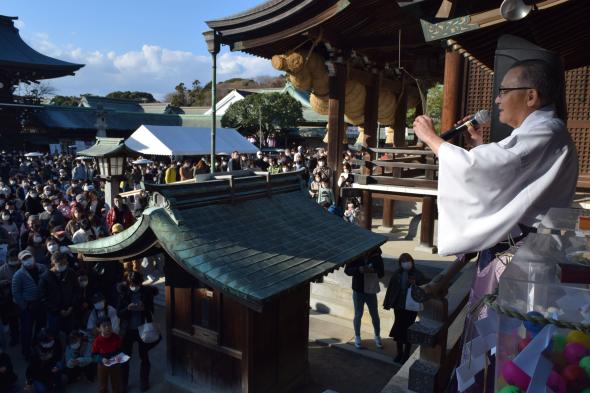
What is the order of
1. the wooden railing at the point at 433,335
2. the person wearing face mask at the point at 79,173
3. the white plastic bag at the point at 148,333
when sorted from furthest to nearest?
the person wearing face mask at the point at 79,173
the white plastic bag at the point at 148,333
the wooden railing at the point at 433,335

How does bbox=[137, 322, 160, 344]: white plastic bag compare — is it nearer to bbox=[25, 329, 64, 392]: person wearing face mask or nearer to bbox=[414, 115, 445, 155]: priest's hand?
bbox=[25, 329, 64, 392]: person wearing face mask

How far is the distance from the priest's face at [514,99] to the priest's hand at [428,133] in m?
0.30

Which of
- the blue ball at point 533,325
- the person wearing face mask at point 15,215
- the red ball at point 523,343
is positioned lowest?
the person wearing face mask at point 15,215

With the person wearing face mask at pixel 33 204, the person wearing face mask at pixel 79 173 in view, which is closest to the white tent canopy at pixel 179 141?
the person wearing face mask at pixel 79 173

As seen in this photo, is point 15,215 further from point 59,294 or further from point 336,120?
point 336,120

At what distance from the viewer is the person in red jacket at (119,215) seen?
9.20 meters

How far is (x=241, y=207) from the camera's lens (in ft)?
18.0

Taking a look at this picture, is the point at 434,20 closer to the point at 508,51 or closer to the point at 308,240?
the point at 508,51

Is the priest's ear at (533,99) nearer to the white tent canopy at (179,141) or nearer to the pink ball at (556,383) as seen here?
the pink ball at (556,383)

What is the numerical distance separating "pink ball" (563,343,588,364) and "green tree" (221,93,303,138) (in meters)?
29.7

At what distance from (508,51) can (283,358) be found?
15.9 feet

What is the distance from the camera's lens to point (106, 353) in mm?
5461

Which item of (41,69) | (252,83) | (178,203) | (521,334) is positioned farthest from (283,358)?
(252,83)

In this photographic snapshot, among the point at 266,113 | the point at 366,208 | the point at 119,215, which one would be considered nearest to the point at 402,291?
the point at 366,208
